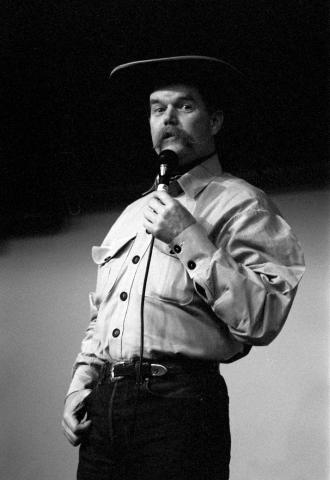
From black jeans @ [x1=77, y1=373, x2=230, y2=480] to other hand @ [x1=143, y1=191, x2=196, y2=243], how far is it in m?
0.30

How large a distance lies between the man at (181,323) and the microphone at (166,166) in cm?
4

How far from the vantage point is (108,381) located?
4.76 feet

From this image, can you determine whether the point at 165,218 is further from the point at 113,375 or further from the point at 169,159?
the point at 113,375

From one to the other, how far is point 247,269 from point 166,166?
1.03ft

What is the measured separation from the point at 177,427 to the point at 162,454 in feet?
0.20

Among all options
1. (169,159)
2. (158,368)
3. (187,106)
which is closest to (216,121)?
(187,106)

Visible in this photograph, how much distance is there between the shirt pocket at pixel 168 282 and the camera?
1432 mm

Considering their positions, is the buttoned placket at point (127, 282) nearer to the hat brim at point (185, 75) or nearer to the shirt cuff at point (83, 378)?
the shirt cuff at point (83, 378)

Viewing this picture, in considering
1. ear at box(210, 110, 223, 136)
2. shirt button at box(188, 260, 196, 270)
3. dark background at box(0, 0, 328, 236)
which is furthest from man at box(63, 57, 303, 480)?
dark background at box(0, 0, 328, 236)

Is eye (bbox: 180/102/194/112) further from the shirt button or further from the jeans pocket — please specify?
the jeans pocket

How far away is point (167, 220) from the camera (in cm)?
140

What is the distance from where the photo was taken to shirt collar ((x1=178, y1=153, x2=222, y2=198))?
1617 millimetres

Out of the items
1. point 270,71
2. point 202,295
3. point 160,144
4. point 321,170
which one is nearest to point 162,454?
point 202,295

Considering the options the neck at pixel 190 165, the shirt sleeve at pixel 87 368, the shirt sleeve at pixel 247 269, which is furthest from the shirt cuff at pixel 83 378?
the neck at pixel 190 165
